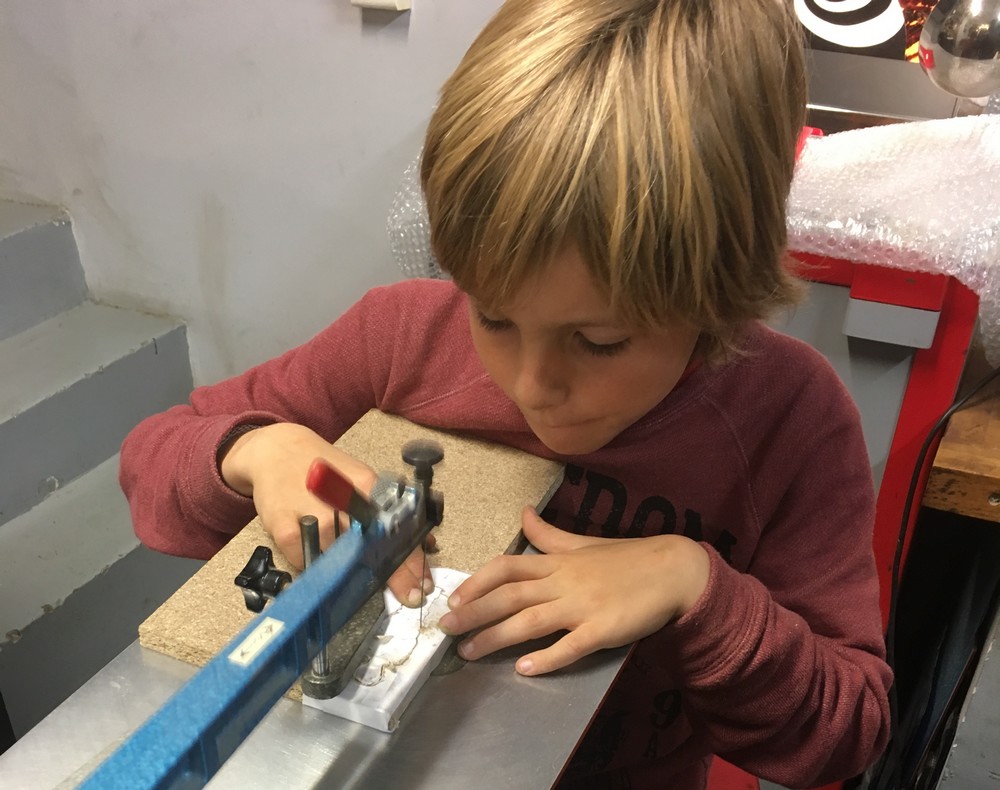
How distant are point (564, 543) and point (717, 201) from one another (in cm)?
27

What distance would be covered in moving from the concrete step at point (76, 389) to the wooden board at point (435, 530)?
3.88ft

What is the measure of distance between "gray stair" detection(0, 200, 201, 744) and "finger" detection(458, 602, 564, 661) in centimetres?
125

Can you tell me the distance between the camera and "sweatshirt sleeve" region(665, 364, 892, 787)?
0.60 metres

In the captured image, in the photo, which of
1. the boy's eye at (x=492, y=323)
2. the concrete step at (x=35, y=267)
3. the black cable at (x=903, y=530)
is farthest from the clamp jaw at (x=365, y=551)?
the concrete step at (x=35, y=267)

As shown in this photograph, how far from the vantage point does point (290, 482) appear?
641 millimetres

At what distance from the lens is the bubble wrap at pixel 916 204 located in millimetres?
967

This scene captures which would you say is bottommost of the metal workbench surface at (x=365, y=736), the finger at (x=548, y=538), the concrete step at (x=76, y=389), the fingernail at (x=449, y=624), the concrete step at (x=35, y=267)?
the concrete step at (x=76, y=389)

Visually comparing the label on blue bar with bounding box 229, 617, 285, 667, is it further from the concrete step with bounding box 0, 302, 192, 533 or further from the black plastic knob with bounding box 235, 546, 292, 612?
the concrete step with bounding box 0, 302, 192, 533

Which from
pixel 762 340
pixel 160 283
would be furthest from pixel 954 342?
pixel 160 283

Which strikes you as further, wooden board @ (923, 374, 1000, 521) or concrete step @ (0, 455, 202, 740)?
concrete step @ (0, 455, 202, 740)

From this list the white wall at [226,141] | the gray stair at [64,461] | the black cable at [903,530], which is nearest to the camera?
the black cable at [903,530]

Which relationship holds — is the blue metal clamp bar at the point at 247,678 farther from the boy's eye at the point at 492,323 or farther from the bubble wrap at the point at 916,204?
the bubble wrap at the point at 916,204

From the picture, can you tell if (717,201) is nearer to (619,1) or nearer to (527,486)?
(619,1)

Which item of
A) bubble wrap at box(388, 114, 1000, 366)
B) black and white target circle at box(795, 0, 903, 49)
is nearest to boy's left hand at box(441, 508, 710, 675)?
bubble wrap at box(388, 114, 1000, 366)
